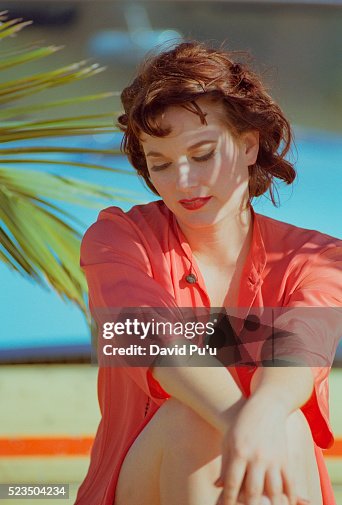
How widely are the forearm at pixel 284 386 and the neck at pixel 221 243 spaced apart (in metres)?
0.31

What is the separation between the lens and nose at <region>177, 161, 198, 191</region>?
1.58m

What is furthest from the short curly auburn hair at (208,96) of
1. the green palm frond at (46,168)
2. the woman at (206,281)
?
the green palm frond at (46,168)

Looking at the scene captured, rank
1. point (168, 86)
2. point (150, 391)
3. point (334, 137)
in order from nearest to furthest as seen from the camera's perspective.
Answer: point (150, 391) < point (168, 86) < point (334, 137)

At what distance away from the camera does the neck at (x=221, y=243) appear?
5.42ft

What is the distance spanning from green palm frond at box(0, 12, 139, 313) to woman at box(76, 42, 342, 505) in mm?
110

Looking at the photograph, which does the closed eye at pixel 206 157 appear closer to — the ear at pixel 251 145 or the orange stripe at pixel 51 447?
the ear at pixel 251 145

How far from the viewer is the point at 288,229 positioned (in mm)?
1688

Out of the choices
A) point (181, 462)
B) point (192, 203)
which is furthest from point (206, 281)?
point (181, 462)

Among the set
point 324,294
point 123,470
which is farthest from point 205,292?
point 123,470

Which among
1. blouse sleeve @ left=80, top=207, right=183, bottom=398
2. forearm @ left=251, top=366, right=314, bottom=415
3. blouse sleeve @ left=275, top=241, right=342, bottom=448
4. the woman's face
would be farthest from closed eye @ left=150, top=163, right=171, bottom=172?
forearm @ left=251, top=366, right=314, bottom=415

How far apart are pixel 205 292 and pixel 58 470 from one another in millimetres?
542

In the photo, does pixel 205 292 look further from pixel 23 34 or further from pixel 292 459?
pixel 23 34

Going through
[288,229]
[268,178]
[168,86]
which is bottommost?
[288,229]

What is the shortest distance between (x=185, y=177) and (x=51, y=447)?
0.68 metres
